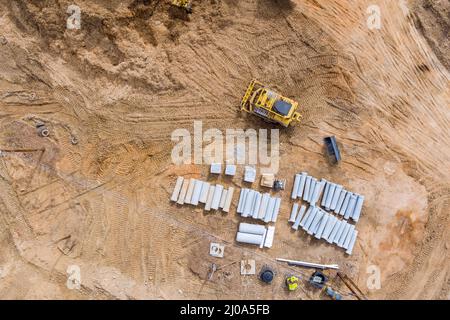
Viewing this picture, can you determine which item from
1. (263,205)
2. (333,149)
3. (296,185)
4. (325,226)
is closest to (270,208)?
(263,205)

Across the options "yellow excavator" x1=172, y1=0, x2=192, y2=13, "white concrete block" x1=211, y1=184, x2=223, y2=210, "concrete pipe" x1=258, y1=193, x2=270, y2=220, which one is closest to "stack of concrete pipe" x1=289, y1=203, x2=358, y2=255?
"concrete pipe" x1=258, y1=193, x2=270, y2=220

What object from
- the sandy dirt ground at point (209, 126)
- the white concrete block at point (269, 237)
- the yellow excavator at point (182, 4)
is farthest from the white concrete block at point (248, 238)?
the yellow excavator at point (182, 4)

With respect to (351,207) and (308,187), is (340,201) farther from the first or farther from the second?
(308,187)

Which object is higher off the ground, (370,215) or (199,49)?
(199,49)

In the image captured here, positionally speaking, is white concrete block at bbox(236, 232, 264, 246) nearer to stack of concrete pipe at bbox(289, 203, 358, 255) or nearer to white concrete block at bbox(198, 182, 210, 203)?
stack of concrete pipe at bbox(289, 203, 358, 255)

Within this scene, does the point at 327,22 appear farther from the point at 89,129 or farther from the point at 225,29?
the point at 89,129

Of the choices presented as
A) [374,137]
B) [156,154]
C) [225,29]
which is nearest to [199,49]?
[225,29]

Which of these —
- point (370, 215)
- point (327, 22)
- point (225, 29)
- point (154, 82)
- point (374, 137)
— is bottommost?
point (370, 215)
